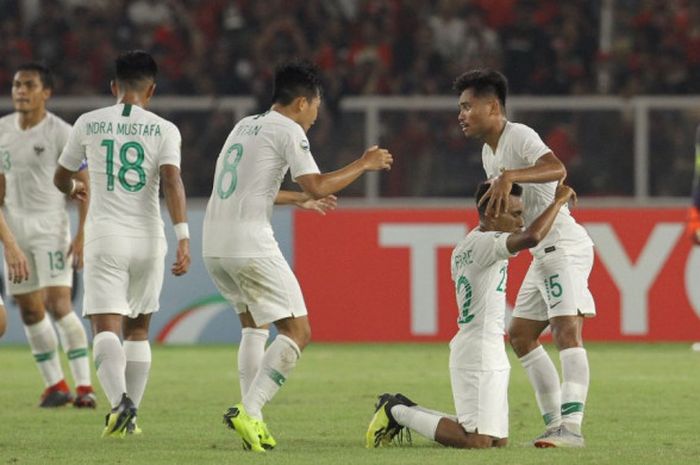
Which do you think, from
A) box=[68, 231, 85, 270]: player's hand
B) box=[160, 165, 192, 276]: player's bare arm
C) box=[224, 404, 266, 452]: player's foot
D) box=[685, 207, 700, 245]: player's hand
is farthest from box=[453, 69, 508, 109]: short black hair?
box=[685, 207, 700, 245]: player's hand

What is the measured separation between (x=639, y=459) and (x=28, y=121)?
5.30 metres

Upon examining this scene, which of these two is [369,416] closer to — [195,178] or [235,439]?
[235,439]

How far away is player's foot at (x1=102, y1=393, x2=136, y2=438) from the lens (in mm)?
8703

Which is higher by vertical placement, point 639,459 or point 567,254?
point 567,254

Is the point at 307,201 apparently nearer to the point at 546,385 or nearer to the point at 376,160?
the point at 376,160

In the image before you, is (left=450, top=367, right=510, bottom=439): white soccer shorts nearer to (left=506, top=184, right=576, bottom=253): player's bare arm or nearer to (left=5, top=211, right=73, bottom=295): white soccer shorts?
(left=506, top=184, right=576, bottom=253): player's bare arm

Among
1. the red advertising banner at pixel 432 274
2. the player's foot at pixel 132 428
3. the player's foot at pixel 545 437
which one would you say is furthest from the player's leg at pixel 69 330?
the red advertising banner at pixel 432 274

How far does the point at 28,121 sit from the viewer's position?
11.3 m

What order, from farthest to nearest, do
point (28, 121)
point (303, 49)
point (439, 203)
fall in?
point (303, 49), point (439, 203), point (28, 121)

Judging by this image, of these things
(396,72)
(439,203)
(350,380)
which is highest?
(396,72)

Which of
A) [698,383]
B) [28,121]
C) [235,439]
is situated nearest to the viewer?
[235,439]

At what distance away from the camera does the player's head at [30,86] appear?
441 inches

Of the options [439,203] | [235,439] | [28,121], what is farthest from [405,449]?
[439,203]

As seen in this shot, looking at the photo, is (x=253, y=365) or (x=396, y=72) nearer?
(x=253, y=365)
